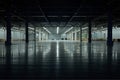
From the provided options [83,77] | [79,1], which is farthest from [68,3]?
[83,77]

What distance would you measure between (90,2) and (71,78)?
59.2 feet

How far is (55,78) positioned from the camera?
16.7ft

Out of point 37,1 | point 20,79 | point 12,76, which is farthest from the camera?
point 37,1

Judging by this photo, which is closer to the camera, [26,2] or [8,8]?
[26,2]

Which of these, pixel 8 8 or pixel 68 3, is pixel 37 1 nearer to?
pixel 68 3

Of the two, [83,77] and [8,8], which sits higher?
[8,8]

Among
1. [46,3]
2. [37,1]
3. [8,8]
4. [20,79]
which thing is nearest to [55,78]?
[20,79]

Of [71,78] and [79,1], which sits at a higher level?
[79,1]

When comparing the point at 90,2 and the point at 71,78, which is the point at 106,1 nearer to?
the point at 90,2

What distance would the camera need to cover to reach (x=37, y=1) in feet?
69.5

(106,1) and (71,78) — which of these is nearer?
(71,78)

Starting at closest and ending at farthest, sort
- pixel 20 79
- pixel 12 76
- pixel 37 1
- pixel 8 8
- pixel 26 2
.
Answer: pixel 20 79 < pixel 12 76 < pixel 37 1 < pixel 26 2 < pixel 8 8

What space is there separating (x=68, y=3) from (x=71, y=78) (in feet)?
60.3

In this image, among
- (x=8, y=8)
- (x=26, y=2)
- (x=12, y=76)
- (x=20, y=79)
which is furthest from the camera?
(x=8, y=8)
